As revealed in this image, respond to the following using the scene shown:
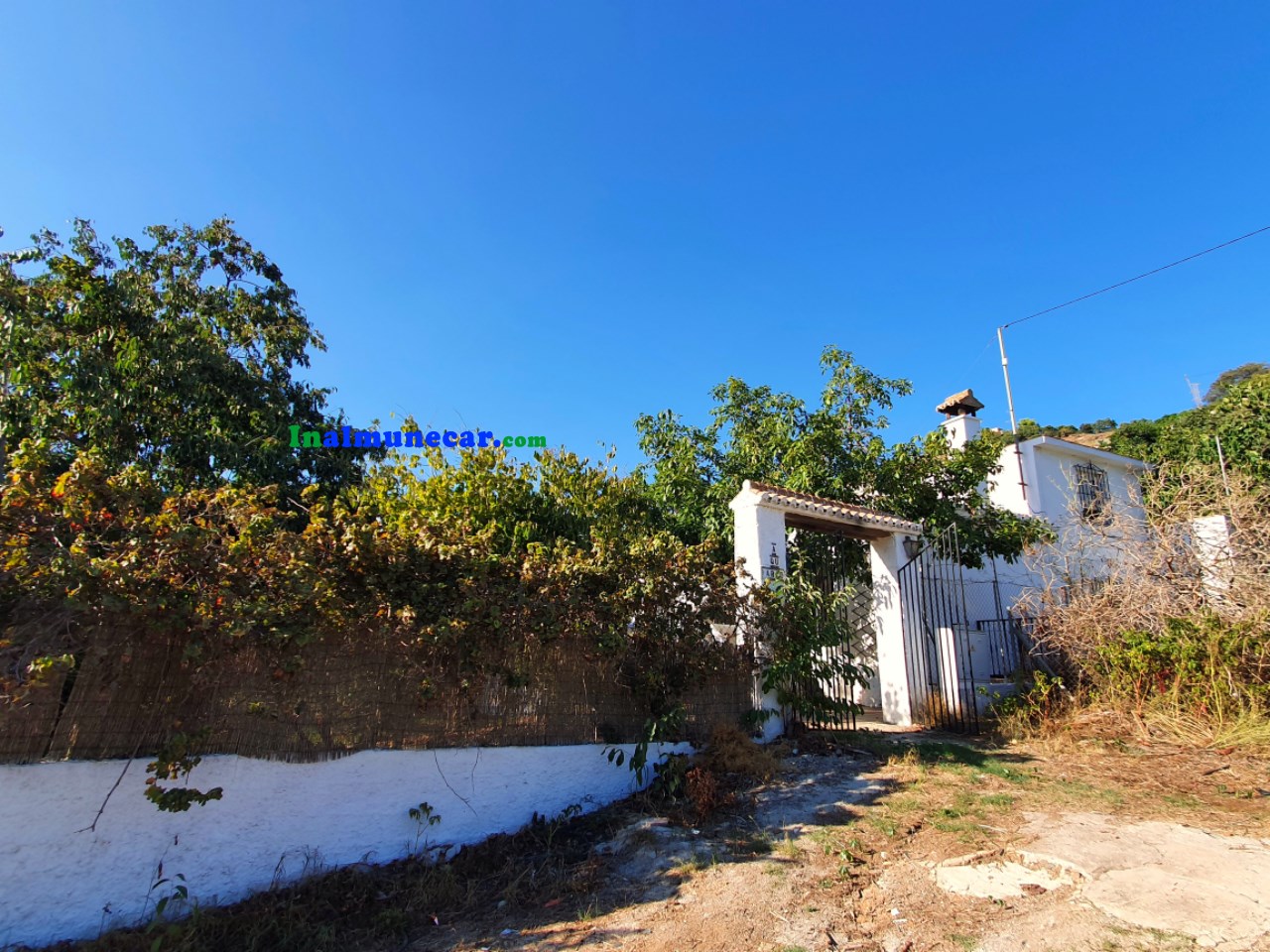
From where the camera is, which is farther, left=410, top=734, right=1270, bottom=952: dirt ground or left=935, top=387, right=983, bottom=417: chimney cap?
left=935, top=387, right=983, bottom=417: chimney cap

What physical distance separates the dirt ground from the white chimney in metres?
11.1

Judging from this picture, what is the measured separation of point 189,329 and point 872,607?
11.4 meters

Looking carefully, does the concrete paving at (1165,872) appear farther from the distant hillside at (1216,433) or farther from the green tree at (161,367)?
the distant hillside at (1216,433)

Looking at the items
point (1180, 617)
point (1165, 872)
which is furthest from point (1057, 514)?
point (1165, 872)

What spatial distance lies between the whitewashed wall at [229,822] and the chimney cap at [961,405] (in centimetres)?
1483

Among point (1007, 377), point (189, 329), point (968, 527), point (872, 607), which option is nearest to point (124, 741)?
point (872, 607)

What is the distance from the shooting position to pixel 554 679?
5.61m

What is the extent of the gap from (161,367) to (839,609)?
10240mm

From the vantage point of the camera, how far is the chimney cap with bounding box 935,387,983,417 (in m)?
→ 16.8

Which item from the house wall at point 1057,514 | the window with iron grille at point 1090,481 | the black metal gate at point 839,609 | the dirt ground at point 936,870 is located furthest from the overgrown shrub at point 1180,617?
the window with iron grille at point 1090,481

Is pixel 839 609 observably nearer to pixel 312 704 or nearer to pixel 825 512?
pixel 825 512

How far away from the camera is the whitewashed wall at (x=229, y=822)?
3.52m

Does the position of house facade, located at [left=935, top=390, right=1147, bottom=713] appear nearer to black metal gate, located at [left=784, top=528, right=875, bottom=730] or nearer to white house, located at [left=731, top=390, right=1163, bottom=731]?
white house, located at [left=731, top=390, right=1163, bottom=731]

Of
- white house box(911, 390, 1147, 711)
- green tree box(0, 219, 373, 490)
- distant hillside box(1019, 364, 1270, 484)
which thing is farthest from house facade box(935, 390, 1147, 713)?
green tree box(0, 219, 373, 490)
